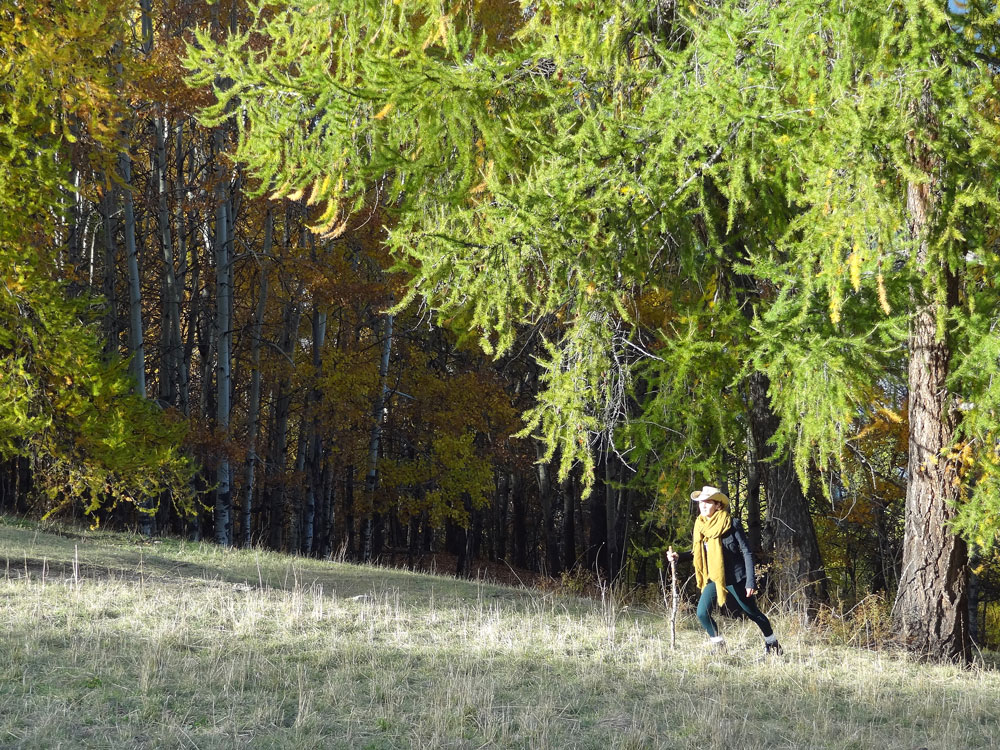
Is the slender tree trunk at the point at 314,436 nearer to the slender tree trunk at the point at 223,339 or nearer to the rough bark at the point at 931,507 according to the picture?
the slender tree trunk at the point at 223,339

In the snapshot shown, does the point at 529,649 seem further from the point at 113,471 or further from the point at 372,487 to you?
the point at 372,487

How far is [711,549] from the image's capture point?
8.59 meters

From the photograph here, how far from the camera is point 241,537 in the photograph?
79.6ft

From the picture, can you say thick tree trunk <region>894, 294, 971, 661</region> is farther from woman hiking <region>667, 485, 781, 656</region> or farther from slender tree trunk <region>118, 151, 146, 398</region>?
slender tree trunk <region>118, 151, 146, 398</region>

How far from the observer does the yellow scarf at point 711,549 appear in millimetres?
8516

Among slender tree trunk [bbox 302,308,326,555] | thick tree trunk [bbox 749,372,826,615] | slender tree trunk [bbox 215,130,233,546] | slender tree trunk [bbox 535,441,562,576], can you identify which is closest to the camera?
thick tree trunk [bbox 749,372,826,615]

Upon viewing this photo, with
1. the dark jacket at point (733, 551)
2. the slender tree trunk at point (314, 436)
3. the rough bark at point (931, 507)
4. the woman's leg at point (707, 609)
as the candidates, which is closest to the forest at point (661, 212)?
the rough bark at point (931, 507)

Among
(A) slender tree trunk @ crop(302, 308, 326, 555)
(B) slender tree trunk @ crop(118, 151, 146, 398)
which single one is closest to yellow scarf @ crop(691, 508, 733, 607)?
(B) slender tree trunk @ crop(118, 151, 146, 398)

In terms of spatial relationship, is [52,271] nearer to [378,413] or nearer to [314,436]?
[378,413]

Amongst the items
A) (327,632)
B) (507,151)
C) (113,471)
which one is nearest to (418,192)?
(507,151)

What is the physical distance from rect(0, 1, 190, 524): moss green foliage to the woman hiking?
272 inches

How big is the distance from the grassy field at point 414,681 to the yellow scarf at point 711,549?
1.97 feet

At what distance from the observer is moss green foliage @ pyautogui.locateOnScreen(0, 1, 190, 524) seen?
34.1 ft

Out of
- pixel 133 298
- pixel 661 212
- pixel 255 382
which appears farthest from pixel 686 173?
pixel 255 382
